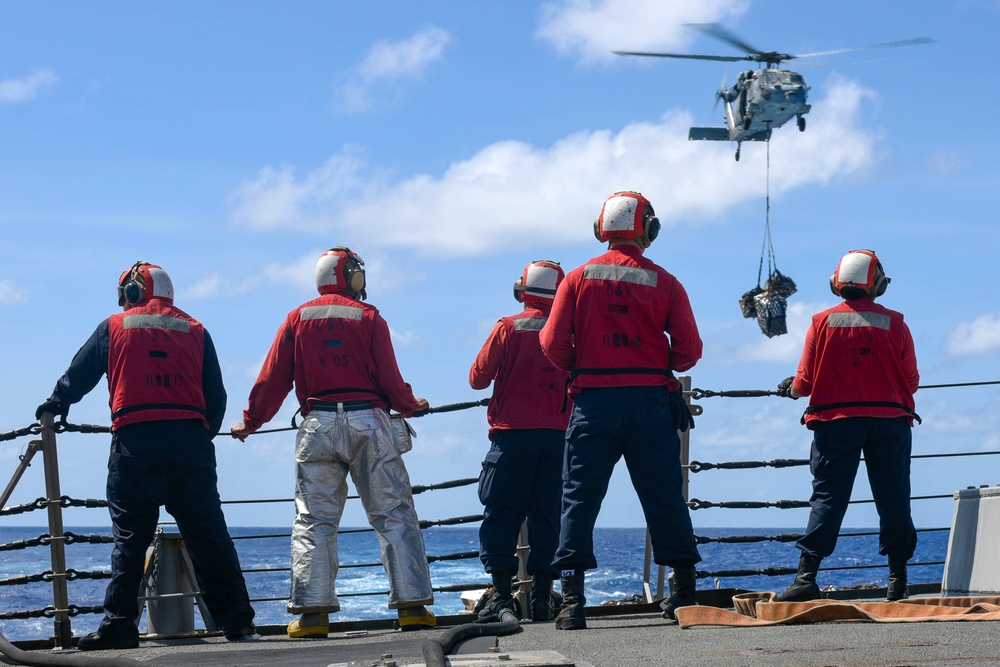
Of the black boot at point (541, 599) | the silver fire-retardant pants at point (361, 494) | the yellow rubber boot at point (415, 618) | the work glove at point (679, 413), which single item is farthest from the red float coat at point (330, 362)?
the work glove at point (679, 413)

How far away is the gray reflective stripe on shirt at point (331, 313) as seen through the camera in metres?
6.81

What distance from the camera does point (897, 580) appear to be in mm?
7074

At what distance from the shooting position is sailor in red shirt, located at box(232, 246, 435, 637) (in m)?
6.61

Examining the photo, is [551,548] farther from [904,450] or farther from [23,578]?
[23,578]

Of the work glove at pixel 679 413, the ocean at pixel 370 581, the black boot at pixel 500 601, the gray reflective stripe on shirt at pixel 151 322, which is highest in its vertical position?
the gray reflective stripe on shirt at pixel 151 322

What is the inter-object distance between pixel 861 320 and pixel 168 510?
12.1 ft

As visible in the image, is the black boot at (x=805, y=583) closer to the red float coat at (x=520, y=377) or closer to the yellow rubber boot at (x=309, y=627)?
the red float coat at (x=520, y=377)

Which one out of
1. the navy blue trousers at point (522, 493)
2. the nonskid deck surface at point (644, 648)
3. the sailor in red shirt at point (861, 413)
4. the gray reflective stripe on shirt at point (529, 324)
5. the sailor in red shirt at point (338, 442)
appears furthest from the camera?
the gray reflective stripe on shirt at point (529, 324)

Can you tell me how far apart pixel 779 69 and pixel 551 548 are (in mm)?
22975

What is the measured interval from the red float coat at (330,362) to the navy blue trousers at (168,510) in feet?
1.45

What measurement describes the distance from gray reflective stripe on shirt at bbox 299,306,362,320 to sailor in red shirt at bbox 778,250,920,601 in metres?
2.43

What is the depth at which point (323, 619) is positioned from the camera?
258 inches

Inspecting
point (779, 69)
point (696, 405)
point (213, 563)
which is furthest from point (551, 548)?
point (779, 69)

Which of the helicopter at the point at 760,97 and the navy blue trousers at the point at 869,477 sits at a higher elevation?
the helicopter at the point at 760,97
